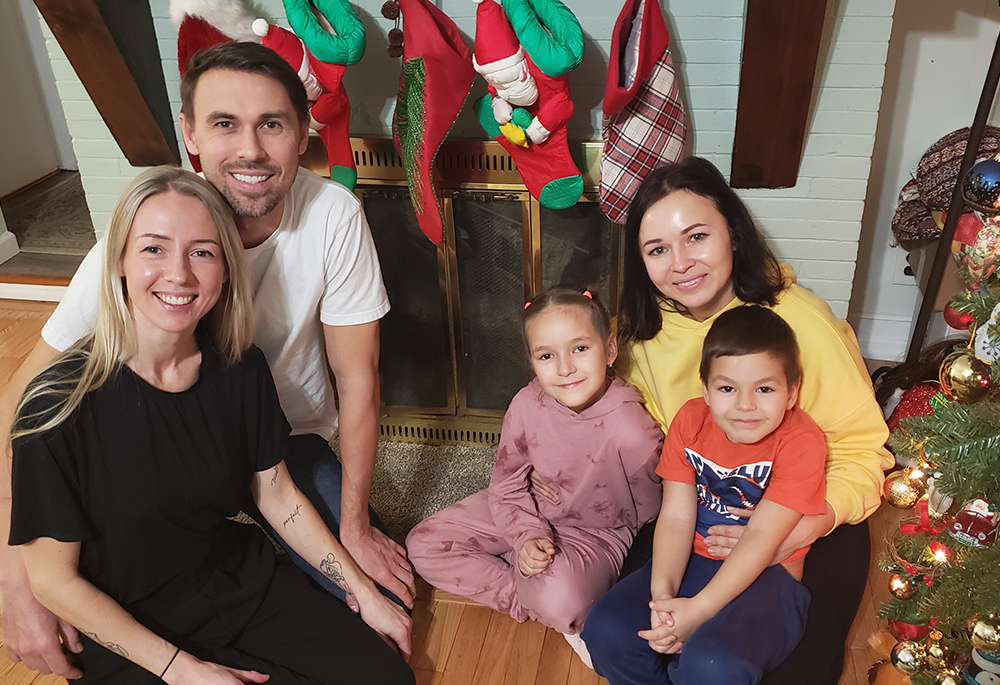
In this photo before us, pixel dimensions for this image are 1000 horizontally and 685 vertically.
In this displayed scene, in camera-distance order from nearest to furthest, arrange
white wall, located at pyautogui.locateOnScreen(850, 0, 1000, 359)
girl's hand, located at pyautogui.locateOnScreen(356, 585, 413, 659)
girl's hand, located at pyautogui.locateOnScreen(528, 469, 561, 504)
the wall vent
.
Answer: girl's hand, located at pyautogui.locateOnScreen(356, 585, 413, 659) → girl's hand, located at pyautogui.locateOnScreen(528, 469, 561, 504) → white wall, located at pyautogui.locateOnScreen(850, 0, 1000, 359) → the wall vent

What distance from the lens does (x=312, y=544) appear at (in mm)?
1622

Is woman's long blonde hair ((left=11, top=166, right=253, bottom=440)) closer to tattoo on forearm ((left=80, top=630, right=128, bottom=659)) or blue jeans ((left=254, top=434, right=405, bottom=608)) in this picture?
tattoo on forearm ((left=80, top=630, right=128, bottom=659))

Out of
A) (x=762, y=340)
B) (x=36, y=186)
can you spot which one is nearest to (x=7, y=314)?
(x=36, y=186)

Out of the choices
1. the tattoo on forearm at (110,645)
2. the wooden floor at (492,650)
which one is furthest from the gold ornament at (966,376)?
the tattoo on forearm at (110,645)

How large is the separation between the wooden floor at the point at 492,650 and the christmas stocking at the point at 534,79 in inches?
35.8

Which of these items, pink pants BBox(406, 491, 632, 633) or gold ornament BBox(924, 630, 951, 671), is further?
pink pants BBox(406, 491, 632, 633)

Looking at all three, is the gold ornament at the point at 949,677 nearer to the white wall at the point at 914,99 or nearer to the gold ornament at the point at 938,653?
the gold ornament at the point at 938,653

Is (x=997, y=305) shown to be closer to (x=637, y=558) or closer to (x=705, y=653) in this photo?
(x=705, y=653)

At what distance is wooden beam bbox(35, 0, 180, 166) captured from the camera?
1.86 meters

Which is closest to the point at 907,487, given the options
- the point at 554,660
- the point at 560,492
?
the point at 560,492

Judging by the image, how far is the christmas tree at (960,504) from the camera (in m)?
1.16

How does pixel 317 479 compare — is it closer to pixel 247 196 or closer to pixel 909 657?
pixel 247 196

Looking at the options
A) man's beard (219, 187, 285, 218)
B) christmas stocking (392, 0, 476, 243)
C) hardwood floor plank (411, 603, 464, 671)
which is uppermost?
christmas stocking (392, 0, 476, 243)

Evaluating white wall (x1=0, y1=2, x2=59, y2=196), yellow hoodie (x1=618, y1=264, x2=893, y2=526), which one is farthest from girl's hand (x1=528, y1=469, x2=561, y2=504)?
white wall (x1=0, y1=2, x2=59, y2=196)
